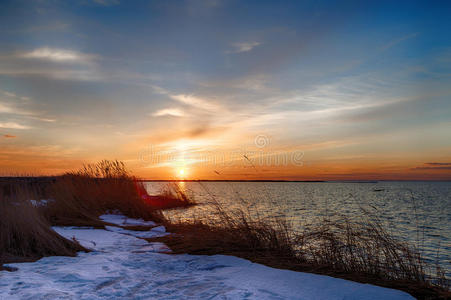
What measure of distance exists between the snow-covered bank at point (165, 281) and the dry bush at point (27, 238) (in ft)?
0.83

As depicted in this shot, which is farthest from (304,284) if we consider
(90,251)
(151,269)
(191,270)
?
(90,251)

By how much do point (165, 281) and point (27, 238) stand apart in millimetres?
2140

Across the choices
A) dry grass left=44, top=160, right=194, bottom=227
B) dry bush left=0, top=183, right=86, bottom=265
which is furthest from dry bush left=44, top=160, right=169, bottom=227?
dry bush left=0, top=183, right=86, bottom=265

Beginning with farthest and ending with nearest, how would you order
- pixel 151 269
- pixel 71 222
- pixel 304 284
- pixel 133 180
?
pixel 133 180 → pixel 71 222 → pixel 151 269 → pixel 304 284

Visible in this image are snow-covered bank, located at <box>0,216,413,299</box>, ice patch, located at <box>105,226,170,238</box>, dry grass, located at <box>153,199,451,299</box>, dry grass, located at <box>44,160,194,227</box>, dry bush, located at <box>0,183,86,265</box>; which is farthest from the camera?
dry grass, located at <box>44,160,194,227</box>

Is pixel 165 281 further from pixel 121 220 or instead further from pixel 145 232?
pixel 121 220

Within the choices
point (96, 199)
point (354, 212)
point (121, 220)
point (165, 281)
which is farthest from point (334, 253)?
point (354, 212)

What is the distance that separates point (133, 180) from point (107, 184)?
97cm

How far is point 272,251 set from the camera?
13.6 ft

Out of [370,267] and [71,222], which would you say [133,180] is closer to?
[71,222]

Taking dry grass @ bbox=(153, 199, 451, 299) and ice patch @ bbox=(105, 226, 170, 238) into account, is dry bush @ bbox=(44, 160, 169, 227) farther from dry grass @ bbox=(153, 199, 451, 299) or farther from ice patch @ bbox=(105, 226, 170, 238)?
dry grass @ bbox=(153, 199, 451, 299)

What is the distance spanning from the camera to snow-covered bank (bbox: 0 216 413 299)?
233 centimetres

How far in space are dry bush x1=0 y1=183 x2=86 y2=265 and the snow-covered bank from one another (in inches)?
10.0

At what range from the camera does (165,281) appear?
9.27ft
